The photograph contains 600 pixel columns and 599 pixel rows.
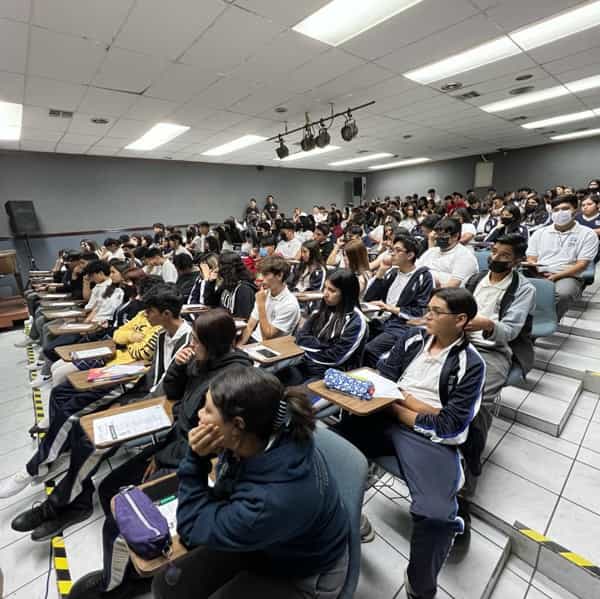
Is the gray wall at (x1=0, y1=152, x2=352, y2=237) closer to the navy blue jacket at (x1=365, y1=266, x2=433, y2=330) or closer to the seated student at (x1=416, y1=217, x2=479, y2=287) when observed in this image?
the seated student at (x1=416, y1=217, x2=479, y2=287)

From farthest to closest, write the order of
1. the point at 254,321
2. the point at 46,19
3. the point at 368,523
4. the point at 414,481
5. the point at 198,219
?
the point at 198,219 → the point at 254,321 → the point at 46,19 → the point at 368,523 → the point at 414,481

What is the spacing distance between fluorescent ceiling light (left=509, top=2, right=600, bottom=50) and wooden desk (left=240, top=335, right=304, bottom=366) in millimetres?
4067

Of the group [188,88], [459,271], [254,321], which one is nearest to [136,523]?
[254,321]

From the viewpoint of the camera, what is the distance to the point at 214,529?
900 millimetres

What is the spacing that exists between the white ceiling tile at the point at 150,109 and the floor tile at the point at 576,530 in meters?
6.17

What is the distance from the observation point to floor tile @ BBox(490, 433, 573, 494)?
6.49 feet

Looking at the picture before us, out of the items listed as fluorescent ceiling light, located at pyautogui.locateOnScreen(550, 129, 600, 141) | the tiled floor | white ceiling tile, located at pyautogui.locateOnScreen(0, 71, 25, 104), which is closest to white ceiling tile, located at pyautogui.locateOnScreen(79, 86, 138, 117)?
white ceiling tile, located at pyautogui.locateOnScreen(0, 71, 25, 104)

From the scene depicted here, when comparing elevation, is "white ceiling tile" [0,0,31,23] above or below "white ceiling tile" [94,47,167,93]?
below

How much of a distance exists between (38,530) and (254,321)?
1917mm

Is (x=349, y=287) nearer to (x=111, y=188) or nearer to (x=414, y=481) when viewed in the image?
(x=414, y=481)

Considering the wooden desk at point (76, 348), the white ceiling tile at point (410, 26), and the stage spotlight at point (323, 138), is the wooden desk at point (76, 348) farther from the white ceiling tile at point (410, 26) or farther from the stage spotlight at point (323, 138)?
the stage spotlight at point (323, 138)

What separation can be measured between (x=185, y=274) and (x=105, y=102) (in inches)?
112

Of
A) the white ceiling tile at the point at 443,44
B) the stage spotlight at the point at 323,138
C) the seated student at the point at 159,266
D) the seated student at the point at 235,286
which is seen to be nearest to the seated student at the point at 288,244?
the stage spotlight at the point at 323,138

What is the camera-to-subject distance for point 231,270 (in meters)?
3.44
